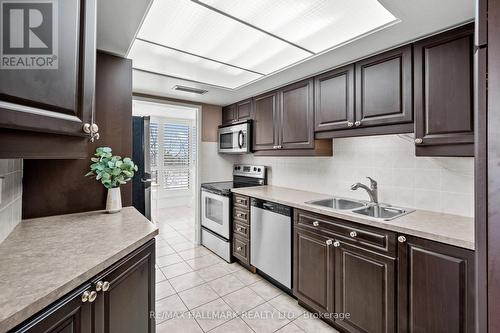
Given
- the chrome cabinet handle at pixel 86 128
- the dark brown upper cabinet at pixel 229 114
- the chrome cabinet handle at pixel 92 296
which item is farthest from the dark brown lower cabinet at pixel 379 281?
the dark brown upper cabinet at pixel 229 114

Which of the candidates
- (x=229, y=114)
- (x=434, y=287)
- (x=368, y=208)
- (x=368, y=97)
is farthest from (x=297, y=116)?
(x=434, y=287)

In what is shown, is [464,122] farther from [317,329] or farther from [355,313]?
[317,329]

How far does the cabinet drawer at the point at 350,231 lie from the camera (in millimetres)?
1469

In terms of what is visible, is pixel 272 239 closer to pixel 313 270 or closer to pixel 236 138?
pixel 313 270

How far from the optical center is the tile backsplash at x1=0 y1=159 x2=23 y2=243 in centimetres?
110

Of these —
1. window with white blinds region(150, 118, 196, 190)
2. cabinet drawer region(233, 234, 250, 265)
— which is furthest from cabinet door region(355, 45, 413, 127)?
window with white blinds region(150, 118, 196, 190)

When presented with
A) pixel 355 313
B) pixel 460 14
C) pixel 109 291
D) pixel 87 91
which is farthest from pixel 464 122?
pixel 109 291

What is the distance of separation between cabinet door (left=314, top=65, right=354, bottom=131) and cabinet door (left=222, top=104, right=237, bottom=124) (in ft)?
4.97

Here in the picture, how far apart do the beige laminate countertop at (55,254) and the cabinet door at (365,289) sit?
4.43 feet

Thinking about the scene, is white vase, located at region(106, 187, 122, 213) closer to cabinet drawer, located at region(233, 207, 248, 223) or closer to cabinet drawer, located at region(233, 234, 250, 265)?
cabinet drawer, located at region(233, 207, 248, 223)

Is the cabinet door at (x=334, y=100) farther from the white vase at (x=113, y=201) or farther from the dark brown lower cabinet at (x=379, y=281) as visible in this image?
the white vase at (x=113, y=201)

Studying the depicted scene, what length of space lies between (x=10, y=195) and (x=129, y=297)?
85 cm

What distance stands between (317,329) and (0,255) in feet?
6.51

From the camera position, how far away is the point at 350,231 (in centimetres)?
166
